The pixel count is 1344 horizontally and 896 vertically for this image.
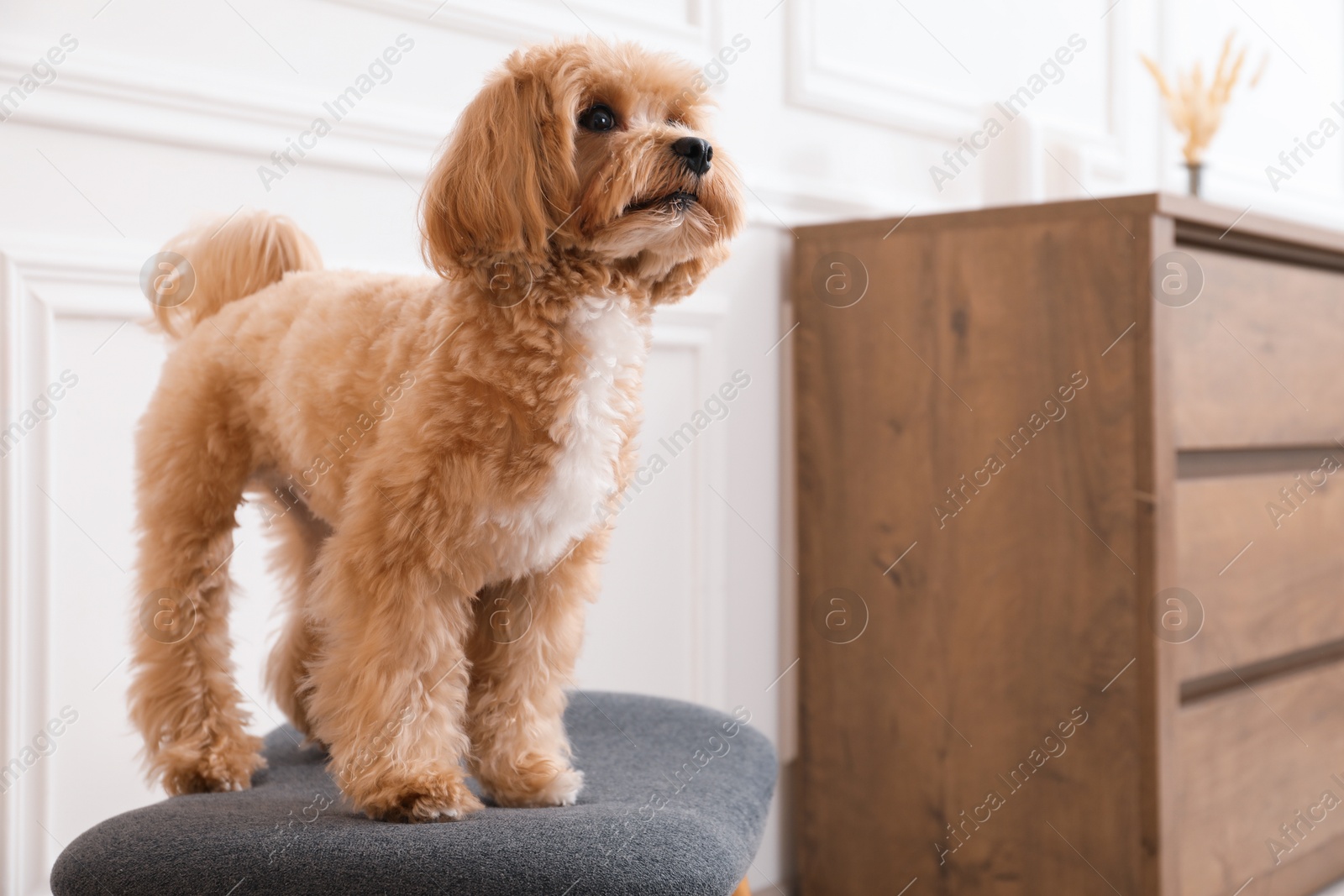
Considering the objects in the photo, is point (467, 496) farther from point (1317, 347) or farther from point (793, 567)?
point (1317, 347)

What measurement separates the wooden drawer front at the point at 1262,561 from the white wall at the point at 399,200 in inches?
30.3

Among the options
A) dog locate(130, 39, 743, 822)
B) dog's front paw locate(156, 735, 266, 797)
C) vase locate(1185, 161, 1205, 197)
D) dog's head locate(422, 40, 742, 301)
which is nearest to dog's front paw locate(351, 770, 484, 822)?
dog locate(130, 39, 743, 822)

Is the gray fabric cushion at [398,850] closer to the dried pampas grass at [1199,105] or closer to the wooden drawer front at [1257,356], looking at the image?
the wooden drawer front at [1257,356]

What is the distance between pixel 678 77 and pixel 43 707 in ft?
3.49

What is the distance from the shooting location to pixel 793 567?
86.8 inches

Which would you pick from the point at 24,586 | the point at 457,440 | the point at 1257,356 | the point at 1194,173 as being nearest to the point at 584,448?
the point at 457,440

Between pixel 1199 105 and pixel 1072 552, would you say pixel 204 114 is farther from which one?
pixel 1199 105

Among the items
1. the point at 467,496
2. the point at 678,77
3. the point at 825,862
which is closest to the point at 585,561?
the point at 467,496

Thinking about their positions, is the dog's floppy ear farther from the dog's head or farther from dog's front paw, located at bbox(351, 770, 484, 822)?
dog's front paw, located at bbox(351, 770, 484, 822)

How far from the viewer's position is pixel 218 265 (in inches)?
51.1

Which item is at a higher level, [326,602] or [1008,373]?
[1008,373]

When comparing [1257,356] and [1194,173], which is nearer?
[1257,356]

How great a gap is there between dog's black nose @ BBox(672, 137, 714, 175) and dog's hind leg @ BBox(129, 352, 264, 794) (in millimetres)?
551

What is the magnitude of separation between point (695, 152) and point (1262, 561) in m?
1.33
